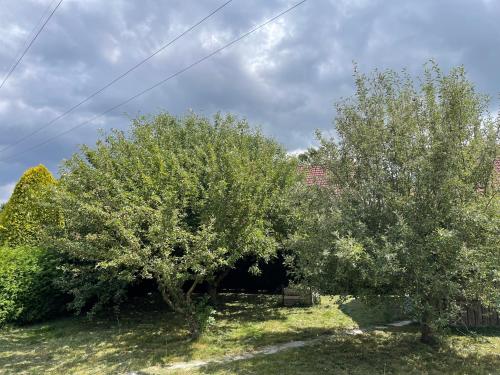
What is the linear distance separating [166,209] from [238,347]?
2.91 m

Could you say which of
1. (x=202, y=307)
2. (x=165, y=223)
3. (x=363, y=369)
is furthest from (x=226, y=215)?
(x=363, y=369)

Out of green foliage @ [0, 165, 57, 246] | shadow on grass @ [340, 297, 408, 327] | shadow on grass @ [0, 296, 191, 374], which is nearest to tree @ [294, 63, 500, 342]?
shadow on grass @ [340, 297, 408, 327]

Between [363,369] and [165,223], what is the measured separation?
154 inches

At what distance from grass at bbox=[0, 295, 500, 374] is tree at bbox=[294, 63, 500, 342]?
2.68ft

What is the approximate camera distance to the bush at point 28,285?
9.62 metres

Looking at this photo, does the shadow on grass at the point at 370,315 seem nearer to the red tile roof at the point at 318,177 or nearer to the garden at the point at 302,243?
the garden at the point at 302,243

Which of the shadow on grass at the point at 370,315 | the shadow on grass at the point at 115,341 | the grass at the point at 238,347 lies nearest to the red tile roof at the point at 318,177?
the grass at the point at 238,347

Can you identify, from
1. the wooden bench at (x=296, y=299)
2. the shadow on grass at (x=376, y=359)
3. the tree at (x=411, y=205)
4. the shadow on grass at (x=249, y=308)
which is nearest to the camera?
the tree at (x=411, y=205)

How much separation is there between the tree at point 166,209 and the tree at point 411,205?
4.71ft

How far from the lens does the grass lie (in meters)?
6.54

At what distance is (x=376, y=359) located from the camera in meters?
6.86

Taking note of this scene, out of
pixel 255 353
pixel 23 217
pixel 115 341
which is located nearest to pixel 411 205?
pixel 255 353

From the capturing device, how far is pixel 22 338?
28.9ft

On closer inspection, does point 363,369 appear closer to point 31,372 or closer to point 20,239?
point 31,372
